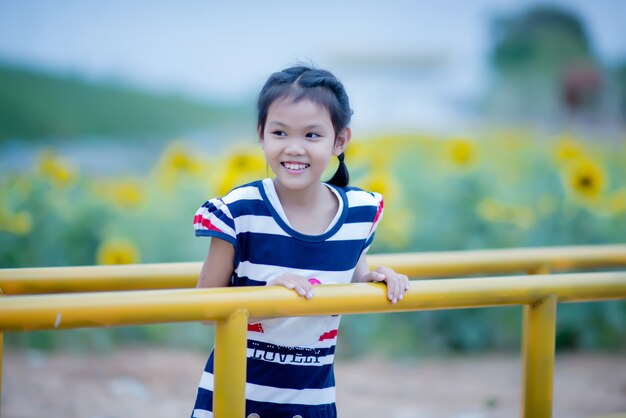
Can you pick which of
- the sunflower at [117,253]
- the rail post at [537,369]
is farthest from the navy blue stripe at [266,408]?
the sunflower at [117,253]

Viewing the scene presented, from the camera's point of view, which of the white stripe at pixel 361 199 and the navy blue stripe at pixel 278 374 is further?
the white stripe at pixel 361 199

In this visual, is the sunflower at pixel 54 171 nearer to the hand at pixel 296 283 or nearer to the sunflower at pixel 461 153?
the sunflower at pixel 461 153

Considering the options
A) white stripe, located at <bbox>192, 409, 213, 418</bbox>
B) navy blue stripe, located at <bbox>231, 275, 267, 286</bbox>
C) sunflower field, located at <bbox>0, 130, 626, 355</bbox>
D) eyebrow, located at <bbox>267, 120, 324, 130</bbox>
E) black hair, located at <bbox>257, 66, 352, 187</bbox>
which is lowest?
white stripe, located at <bbox>192, 409, 213, 418</bbox>

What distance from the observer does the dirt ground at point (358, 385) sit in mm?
3445

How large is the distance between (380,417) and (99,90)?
244cm

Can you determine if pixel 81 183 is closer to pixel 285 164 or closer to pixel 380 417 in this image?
pixel 380 417

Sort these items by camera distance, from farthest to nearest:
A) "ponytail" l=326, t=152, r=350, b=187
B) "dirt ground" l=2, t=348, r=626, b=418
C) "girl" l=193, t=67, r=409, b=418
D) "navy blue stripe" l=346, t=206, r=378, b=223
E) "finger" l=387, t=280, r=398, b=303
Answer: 1. "dirt ground" l=2, t=348, r=626, b=418
2. "ponytail" l=326, t=152, r=350, b=187
3. "navy blue stripe" l=346, t=206, r=378, b=223
4. "girl" l=193, t=67, r=409, b=418
5. "finger" l=387, t=280, r=398, b=303

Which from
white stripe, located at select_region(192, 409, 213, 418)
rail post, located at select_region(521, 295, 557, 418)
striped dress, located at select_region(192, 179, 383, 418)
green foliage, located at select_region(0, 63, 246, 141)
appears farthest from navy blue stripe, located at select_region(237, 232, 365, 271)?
green foliage, located at select_region(0, 63, 246, 141)

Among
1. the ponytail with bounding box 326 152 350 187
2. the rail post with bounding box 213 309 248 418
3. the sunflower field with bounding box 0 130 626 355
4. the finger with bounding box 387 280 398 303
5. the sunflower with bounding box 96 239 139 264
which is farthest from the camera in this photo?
the sunflower field with bounding box 0 130 626 355

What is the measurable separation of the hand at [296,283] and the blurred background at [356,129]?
196cm

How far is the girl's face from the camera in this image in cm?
190

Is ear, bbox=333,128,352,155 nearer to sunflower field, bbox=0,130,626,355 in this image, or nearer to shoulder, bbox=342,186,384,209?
shoulder, bbox=342,186,384,209

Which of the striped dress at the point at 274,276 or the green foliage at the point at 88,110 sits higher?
the green foliage at the point at 88,110

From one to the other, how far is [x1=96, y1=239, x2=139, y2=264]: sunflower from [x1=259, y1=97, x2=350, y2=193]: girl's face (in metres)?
1.80
